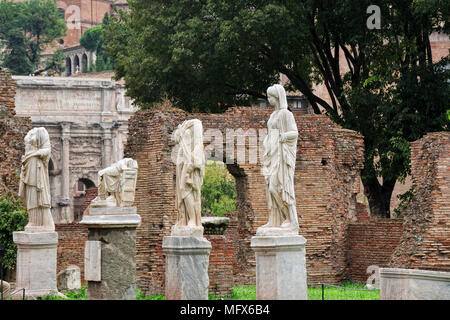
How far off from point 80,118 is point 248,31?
1067 inches

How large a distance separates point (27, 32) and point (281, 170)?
2787 inches

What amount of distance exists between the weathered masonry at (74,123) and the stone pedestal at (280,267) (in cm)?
3650

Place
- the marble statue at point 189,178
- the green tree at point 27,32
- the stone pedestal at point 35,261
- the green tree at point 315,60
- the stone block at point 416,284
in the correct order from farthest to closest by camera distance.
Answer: the green tree at point 27,32, the green tree at point 315,60, the stone pedestal at point 35,261, the marble statue at point 189,178, the stone block at point 416,284

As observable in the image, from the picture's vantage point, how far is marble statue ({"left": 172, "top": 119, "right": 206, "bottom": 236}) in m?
14.6

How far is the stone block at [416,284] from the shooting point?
12.7 metres

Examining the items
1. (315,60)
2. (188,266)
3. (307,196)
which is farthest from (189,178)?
(315,60)

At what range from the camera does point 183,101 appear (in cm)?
2984

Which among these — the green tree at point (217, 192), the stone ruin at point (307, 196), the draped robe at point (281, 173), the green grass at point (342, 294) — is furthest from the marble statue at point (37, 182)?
the green tree at point (217, 192)

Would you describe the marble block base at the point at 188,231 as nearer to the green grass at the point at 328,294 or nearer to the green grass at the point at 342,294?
the green grass at the point at 328,294

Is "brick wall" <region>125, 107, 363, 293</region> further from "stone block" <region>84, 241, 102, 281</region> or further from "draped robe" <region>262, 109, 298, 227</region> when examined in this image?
"draped robe" <region>262, 109, 298, 227</region>

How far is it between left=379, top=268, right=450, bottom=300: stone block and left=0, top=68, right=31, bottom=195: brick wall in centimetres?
1181

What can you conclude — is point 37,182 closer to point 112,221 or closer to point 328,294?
point 112,221

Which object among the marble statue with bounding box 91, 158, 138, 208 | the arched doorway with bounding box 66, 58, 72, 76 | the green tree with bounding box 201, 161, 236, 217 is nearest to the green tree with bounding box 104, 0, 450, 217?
the marble statue with bounding box 91, 158, 138, 208

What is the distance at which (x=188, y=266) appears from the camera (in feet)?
47.0
